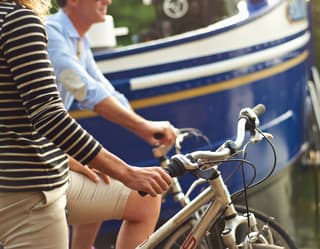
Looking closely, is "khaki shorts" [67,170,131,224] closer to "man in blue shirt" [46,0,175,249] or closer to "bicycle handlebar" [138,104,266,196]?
"man in blue shirt" [46,0,175,249]

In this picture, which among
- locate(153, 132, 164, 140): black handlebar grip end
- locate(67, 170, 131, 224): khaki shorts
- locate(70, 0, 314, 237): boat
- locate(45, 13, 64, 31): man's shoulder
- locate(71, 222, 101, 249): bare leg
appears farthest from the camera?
locate(70, 0, 314, 237): boat

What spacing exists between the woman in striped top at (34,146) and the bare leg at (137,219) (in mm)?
371

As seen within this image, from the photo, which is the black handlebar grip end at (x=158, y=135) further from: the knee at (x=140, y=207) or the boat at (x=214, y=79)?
the boat at (x=214, y=79)

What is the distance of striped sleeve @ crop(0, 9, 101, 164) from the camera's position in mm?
1698

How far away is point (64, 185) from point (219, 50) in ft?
7.41

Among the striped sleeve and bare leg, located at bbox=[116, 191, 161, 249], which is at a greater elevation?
the striped sleeve

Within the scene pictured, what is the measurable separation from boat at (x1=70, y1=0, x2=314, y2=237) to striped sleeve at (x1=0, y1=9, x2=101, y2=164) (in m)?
2.06

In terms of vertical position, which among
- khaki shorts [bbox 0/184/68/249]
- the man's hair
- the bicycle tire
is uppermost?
the man's hair

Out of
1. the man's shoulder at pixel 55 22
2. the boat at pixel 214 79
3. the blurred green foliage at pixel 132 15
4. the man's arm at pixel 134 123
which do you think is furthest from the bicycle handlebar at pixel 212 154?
the blurred green foliage at pixel 132 15

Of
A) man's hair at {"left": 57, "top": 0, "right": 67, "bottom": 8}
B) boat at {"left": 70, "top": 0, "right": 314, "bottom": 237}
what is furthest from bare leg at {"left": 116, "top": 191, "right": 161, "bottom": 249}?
boat at {"left": 70, "top": 0, "right": 314, "bottom": 237}

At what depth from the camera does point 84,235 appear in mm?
2537

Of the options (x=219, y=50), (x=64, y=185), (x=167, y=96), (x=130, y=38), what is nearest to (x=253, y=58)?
(x=219, y=50)

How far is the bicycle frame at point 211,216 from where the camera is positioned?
83.6 inches

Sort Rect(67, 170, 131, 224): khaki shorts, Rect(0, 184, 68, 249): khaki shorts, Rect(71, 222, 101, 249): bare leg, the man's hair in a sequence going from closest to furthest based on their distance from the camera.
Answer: Rect(0, 184, 68, 249): khaki shorts → Rect(67, 170, 131, 224): khaki shorts → Rect(71, 222, 101, 249): bare leg → the man's hair
